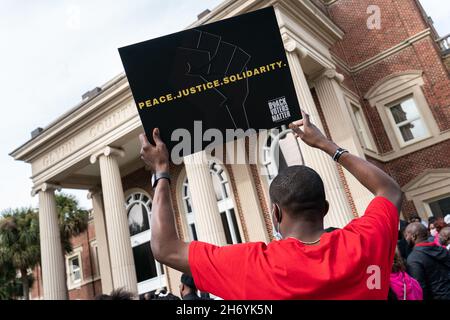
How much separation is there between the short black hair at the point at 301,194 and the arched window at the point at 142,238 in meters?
18.3

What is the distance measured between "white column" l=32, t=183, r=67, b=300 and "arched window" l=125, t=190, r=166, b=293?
3.95 m

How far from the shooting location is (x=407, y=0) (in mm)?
17703

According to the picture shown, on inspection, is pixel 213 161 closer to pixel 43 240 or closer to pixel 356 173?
pixel 43 240

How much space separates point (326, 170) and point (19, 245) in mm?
21928

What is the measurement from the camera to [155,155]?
6.11ft

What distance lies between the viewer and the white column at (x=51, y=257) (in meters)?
16.5

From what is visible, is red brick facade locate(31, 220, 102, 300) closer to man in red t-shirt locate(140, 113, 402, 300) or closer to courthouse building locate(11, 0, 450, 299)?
courthouse building locate(11, 0, 450, 299)

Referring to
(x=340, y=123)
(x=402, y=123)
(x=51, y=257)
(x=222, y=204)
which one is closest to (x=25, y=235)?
(x=51, y=257)

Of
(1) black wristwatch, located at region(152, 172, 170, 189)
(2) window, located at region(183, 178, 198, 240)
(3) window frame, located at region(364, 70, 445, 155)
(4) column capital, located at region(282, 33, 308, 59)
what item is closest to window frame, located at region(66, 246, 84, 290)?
(2) window, located at region(183, 178, 198, 240)

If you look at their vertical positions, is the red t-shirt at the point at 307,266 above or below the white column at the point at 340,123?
below

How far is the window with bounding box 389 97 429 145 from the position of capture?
16.7 metres

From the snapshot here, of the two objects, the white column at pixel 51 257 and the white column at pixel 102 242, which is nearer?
the white column at pixel 51 257

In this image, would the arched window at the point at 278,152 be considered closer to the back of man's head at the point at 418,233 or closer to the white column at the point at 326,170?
the white column at the point at 326,170

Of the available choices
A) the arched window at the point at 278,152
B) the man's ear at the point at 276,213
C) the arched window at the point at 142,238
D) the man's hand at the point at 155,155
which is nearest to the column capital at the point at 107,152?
the arched window at the point at 142,238
